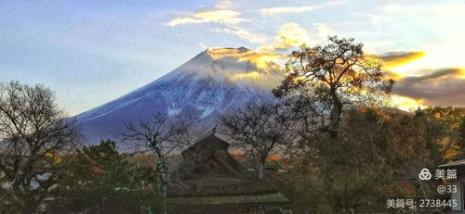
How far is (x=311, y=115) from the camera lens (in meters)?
48.8

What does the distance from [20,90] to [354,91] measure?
25353mm

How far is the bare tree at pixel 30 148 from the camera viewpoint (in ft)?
146

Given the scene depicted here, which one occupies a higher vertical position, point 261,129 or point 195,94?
point 195,94

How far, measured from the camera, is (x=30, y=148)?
47.2 metres

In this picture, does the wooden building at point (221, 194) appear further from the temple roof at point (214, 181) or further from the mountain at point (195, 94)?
the mountain at point (195, 94)

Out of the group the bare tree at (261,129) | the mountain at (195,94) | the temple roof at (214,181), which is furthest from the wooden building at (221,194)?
the mountain at (195,94)

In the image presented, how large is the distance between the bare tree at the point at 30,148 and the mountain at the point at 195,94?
74364mm

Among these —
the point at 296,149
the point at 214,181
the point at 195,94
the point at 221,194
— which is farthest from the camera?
the point at 195,94

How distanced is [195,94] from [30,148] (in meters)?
109

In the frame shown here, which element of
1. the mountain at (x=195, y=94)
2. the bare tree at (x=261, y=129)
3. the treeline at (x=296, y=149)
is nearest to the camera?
the treeline at (x=296, y=149)

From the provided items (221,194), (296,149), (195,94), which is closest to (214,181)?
(221,194)

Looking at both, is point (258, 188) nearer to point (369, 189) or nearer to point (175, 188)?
point (175, 188)

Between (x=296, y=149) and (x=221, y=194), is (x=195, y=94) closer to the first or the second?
(x=296, y=149)

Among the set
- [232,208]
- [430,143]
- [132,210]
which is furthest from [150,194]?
[430,143]
